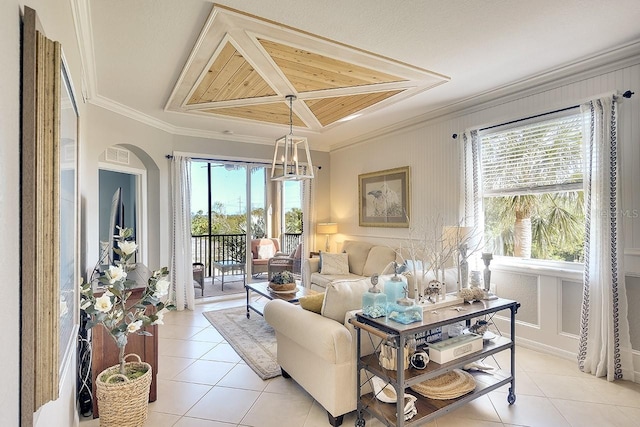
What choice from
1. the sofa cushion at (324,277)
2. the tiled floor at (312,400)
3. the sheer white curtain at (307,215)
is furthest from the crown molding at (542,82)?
the tiled floor at (312,400)

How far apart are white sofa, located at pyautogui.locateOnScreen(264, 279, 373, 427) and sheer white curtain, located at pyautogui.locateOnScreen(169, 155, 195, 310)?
2.78 meters

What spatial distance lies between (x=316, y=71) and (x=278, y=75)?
0.36 metres

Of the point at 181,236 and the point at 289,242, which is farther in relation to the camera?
the point at 289,242

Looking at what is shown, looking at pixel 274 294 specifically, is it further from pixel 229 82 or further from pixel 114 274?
pixel 229 82

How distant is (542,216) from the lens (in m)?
3.46

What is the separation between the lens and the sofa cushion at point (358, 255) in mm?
5182

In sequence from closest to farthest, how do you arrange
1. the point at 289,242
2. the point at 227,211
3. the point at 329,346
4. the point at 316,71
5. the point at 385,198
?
1. the point at 329,346
2. the point at 316,71
3. the point at 385,198
4. the point at 227,211
5. the point at 289,242

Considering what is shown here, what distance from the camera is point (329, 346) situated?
6.82ft

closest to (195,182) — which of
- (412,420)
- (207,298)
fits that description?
(207,298)

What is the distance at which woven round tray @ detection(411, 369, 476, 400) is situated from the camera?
217cm

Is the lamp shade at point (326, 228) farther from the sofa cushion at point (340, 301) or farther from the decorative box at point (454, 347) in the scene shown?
the decorative box at point (454, 347)

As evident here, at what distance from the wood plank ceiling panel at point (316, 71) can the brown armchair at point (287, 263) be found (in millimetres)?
3181

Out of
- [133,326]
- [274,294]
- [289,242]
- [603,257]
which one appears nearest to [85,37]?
[133,326]

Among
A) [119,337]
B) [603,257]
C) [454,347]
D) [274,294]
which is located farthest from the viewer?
[274,294]
